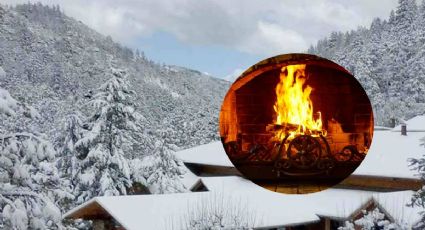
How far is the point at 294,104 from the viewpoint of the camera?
2.12m

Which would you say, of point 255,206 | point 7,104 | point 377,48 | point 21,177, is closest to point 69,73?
point 255,206

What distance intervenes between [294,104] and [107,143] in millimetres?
22464

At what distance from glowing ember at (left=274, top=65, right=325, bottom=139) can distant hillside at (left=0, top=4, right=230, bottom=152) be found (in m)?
39.8

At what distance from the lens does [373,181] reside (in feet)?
70.7

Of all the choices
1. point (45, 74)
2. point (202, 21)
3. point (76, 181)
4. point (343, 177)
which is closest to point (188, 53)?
point (202, 21)

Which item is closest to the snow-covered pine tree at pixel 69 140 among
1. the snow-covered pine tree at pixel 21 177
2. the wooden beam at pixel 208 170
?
the wooden beam at pixel 208 170

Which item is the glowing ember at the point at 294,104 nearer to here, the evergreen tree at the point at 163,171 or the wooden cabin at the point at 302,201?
the wooden cabin at the point at 302,201

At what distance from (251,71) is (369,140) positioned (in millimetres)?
494

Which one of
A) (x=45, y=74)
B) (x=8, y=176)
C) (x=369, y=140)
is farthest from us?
(x=45, y=74)

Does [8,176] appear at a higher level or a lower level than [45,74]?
lower

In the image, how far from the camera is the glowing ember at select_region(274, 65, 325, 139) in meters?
2.06

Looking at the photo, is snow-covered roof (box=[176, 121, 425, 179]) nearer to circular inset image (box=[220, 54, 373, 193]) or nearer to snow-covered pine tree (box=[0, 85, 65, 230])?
snow-covered pine tree (box=[0, 85, 65, 230])

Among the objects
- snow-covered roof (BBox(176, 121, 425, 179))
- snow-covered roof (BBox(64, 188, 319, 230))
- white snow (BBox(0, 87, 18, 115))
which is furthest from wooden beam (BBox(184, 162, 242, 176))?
white snow (BBox(0, 87, 18, 115))

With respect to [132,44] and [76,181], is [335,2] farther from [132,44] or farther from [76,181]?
[76,181]
